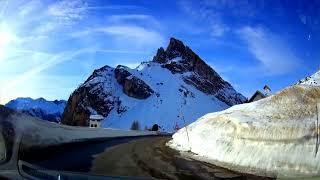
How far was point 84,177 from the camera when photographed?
36.7 ft

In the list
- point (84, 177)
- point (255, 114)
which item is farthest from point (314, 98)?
point (84, 177)

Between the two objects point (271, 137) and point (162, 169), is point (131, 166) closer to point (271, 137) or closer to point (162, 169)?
point (162, 169)

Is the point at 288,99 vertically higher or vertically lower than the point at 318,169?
higher

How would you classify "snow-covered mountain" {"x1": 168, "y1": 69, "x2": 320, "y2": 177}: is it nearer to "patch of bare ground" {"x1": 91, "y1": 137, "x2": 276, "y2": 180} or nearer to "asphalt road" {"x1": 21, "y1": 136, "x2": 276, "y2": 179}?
"patch of bare ground" {"x1": 91, "y1": 137, "x2": 276, "y2": 180}

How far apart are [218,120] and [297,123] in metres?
5.60

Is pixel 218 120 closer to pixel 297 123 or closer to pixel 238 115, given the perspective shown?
pixel 238 115

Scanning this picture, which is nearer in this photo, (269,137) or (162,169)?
(162,169)

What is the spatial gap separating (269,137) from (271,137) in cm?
8

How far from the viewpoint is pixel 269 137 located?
16.6m

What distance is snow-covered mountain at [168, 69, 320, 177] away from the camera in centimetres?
1441

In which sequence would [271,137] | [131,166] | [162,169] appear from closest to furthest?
[162,169] → [131,166] → [271,137]

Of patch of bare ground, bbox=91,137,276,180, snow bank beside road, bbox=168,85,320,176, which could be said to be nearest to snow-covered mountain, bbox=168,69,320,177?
snow bank beside road, bbox=168,85,320,176

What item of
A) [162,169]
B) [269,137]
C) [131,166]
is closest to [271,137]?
[269,137]

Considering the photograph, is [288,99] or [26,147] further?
[288,99]
